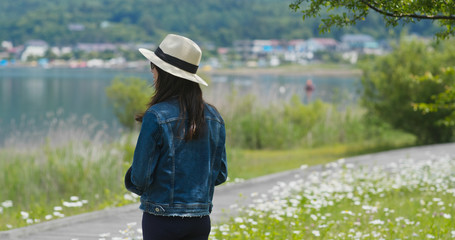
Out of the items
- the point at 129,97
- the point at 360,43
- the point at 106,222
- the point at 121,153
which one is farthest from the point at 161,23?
the point at 106,222

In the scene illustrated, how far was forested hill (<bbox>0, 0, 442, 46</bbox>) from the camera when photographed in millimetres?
162500

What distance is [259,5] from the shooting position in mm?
191875

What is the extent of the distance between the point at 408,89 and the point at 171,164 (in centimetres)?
1439

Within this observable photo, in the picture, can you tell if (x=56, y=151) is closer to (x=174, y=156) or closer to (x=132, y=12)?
(x=174, y=156)

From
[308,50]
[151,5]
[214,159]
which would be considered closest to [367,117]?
[214,159]

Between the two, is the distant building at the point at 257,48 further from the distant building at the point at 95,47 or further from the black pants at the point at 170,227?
the black pants at the point at 170,227

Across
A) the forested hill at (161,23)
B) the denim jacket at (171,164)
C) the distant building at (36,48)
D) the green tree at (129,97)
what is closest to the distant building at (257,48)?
the forested hill at (161,23)

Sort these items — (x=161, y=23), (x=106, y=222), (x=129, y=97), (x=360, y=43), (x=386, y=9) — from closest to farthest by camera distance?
(x=386, y=9)
(x=106, y=222)
(x=129, y=97)
(x=161, y=23)
(x=360, y=43)

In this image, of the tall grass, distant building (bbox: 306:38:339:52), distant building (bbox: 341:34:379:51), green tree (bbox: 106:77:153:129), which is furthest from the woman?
distant building (bbox: 306:38:339:52)

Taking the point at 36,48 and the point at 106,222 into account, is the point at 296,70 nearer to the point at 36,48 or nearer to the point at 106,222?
the point at 36,48

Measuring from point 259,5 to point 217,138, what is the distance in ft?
630

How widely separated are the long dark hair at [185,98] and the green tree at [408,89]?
13632 millimetres

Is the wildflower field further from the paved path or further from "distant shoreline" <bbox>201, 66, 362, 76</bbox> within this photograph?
"distant shoreline" <bbox>201, 66, 362, 76</bbox>

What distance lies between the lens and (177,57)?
3199 millimetres
